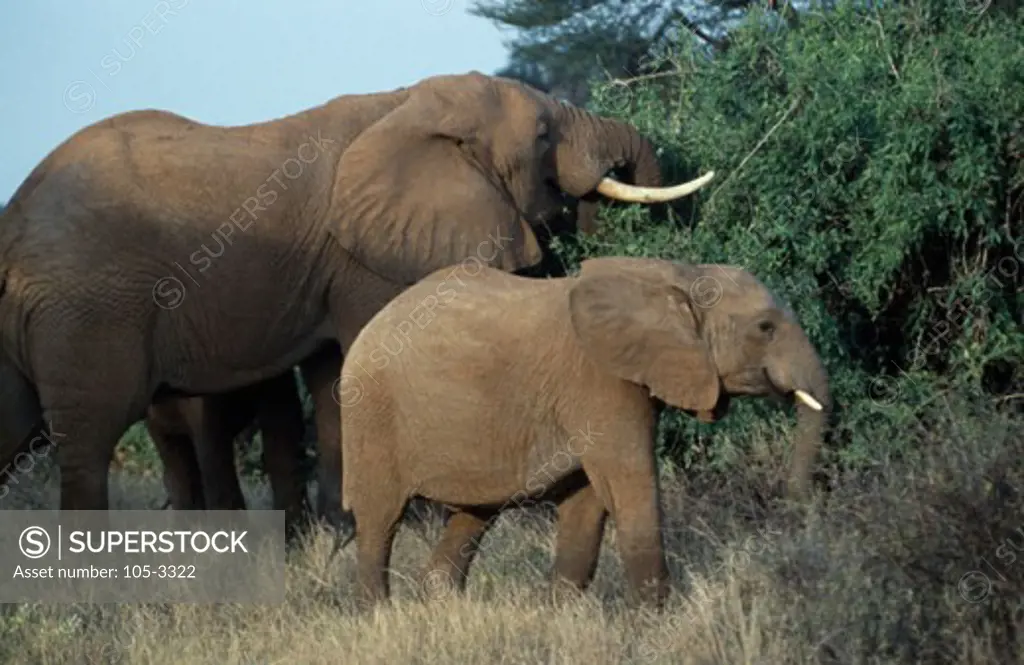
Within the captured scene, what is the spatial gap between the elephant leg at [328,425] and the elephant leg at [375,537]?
1.67m

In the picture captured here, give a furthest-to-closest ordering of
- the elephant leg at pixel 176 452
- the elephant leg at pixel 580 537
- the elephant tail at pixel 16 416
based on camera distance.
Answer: the elephant leg at pixel 176 452
the elephant tail at pixel 16 416
the elephant leg at pixel 580 537

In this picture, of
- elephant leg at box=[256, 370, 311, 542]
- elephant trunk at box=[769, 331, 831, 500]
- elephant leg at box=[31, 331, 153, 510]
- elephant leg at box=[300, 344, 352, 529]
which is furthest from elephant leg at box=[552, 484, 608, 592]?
elephant leg at box=[256, 370, 311, 542]

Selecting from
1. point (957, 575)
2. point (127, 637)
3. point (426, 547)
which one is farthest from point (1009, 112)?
point (127, 637)

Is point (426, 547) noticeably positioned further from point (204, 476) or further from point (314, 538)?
point (204, 476)

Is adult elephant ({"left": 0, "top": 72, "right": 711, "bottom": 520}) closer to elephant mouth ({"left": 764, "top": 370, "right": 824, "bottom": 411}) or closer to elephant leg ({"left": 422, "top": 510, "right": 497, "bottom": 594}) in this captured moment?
elephant leg ({"left": 422, "top": 510, "right": 497, "bottom": 594})

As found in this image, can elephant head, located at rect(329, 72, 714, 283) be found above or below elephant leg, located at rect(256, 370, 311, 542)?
above

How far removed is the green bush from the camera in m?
9.78

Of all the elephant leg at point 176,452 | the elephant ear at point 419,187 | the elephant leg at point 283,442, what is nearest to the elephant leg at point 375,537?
the elephant ear at point 419,187

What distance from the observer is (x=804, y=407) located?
7742 millimetres

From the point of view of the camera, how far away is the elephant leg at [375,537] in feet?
27.5

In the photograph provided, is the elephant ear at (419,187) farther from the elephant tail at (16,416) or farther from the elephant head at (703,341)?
the elephant head at (703,341)

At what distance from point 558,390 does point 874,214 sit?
252cm

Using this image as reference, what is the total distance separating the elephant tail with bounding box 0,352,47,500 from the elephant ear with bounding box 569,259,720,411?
2.95 m

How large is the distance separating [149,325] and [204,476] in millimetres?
1158
